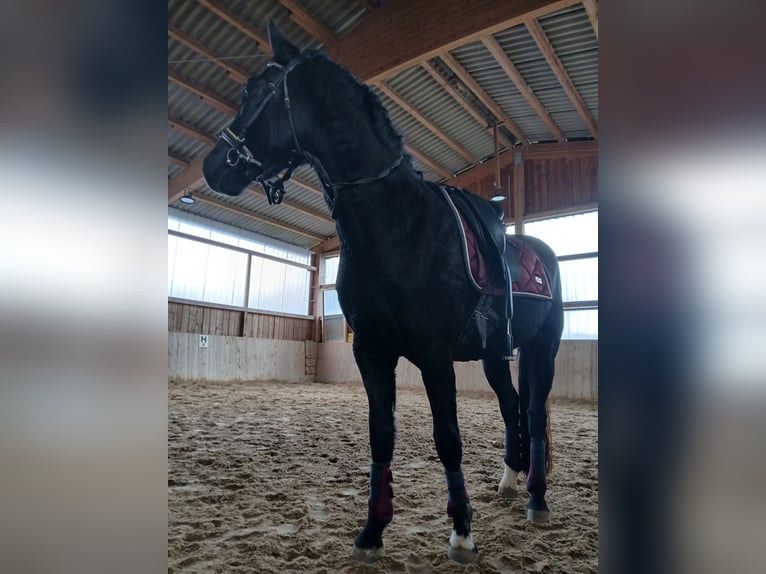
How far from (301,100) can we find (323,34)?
1.60 metres

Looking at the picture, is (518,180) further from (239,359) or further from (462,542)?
(239,359)

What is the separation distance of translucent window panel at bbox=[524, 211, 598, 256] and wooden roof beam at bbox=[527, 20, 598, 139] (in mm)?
394

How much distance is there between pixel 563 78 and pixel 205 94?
7.46 feet

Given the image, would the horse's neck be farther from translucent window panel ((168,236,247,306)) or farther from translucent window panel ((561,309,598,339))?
translucent window panel ((168,236,247,306))

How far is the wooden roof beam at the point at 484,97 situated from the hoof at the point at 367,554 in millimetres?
2039

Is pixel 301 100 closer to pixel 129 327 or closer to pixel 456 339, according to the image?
pixel 456 339

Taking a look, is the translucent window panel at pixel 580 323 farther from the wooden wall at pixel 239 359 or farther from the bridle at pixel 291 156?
the wooden wall at pixel 239 359

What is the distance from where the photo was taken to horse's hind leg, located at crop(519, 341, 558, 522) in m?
1.44

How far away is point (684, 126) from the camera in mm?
332

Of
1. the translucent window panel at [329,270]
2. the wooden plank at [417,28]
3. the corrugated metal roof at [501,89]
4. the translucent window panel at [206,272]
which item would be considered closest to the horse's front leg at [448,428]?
the corrugated metal roof at [501,89]

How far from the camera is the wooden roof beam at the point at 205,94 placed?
9.11ft

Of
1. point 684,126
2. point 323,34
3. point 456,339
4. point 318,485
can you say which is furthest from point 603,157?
point 323,34

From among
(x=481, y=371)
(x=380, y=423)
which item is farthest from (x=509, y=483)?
(x=481, y=371)

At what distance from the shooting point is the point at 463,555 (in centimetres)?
112
